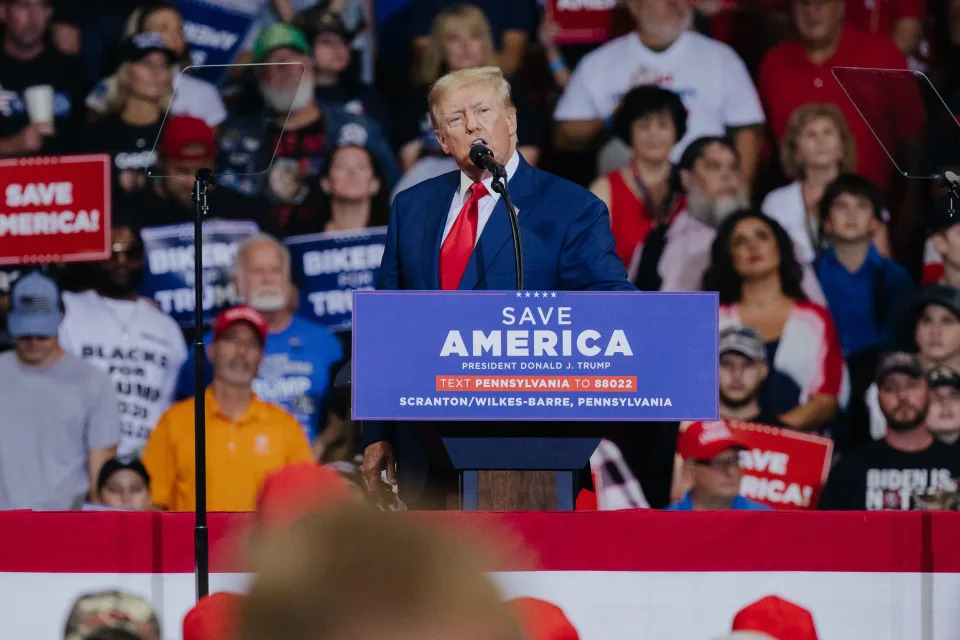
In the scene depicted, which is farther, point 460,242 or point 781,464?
point 781,464

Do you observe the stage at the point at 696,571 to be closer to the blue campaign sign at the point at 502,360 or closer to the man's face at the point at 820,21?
Answer: the blue campaign sign at the point at 502,360

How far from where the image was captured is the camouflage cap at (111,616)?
2.66 m

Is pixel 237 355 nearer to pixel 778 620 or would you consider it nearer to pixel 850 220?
pixel 850 220

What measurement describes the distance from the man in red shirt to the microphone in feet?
11.0

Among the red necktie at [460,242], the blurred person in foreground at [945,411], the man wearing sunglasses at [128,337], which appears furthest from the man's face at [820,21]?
the red necktie at [460,242]

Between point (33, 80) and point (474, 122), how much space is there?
3.79 m

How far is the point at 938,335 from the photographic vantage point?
5668 mm

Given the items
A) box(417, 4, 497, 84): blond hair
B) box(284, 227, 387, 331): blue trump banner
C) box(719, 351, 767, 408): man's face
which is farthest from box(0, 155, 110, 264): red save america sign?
box(719, 351, 767, 408): man's face

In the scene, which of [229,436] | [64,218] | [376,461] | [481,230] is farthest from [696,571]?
[64,218]

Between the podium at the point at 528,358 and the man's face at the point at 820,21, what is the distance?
378cm

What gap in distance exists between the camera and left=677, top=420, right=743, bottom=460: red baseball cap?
5.64 metres

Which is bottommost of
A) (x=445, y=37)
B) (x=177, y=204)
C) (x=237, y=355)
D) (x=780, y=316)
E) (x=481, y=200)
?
(x=237, y=355)

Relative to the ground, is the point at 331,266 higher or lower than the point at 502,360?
higher

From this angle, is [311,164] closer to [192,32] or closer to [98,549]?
[192,32]
